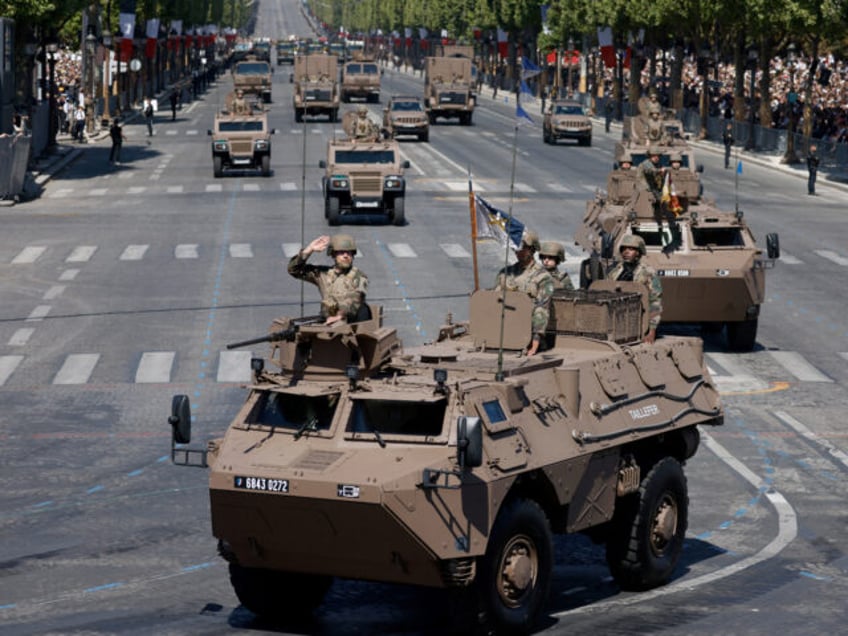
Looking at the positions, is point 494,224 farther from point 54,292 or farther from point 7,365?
point 54,292

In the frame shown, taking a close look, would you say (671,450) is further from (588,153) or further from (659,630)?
(588,153)

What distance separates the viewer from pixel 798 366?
30.0 metres

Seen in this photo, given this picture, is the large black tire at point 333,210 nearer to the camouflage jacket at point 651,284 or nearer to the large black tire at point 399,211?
the large black tire at point 399,211

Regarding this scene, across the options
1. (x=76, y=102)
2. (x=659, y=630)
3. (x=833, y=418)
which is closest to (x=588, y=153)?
(x=76, y=102)

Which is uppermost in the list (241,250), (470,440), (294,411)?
(470,440)

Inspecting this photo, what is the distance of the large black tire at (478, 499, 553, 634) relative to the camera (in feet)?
45.4

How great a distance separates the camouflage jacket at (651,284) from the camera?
714 inches

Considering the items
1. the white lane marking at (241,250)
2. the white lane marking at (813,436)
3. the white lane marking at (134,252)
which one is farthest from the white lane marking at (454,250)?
the white lane marking at (813,436)

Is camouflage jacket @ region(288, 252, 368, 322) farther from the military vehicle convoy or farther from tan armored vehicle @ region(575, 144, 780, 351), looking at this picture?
tan armored vehicle @ region(575, 144, 780, 351)

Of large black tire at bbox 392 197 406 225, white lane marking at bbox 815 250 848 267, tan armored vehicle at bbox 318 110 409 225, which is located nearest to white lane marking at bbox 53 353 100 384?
tan armored vehicle at bbox 318 110 409 225

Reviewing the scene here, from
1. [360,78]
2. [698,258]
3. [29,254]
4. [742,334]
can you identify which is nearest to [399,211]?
[29,254]

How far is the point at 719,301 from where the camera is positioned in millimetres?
30484

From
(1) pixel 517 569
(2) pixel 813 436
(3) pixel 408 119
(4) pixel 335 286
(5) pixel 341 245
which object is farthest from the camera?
(3) pixel 408 119

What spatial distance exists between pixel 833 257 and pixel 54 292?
1915 centimetres
